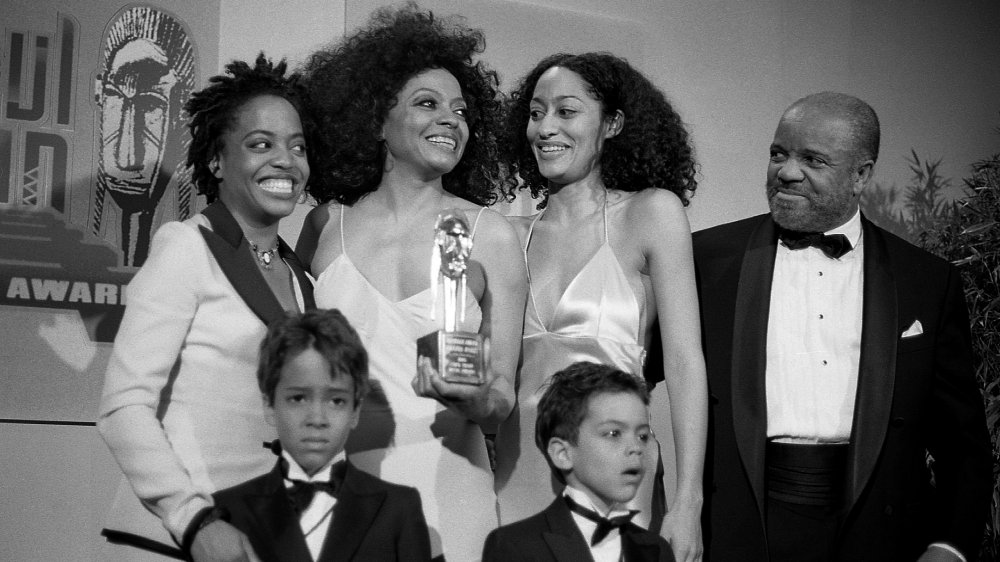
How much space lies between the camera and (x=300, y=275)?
2740mm

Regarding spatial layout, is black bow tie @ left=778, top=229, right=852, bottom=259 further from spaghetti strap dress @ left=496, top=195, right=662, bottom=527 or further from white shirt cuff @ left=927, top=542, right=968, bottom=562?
white shirt cuff @ left=927, top=542, right=968, bottom=562

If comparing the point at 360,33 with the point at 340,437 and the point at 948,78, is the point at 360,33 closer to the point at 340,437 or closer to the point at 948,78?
the point at 340,437

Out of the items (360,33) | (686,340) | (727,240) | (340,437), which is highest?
(360,33)

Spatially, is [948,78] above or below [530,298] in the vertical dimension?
above

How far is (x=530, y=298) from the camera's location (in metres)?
3.23

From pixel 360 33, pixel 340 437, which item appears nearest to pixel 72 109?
pixel 360 33

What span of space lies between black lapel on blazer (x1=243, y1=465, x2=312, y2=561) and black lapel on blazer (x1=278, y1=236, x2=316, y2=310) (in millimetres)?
515

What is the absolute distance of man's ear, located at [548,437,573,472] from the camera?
8.69 ft

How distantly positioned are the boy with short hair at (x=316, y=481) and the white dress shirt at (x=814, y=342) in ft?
3.86

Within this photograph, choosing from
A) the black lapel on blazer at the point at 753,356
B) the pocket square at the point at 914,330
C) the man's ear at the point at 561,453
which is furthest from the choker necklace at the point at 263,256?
the pocket square at the point at 914,330

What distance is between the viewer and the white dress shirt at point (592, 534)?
2547 mm

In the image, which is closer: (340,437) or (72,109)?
(340,437)

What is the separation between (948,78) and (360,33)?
373 centimetres

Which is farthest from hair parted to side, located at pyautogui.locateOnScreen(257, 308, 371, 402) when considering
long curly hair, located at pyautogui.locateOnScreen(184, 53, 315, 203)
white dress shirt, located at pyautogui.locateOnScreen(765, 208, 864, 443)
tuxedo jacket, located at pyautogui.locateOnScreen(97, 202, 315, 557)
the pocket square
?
the pocket square
